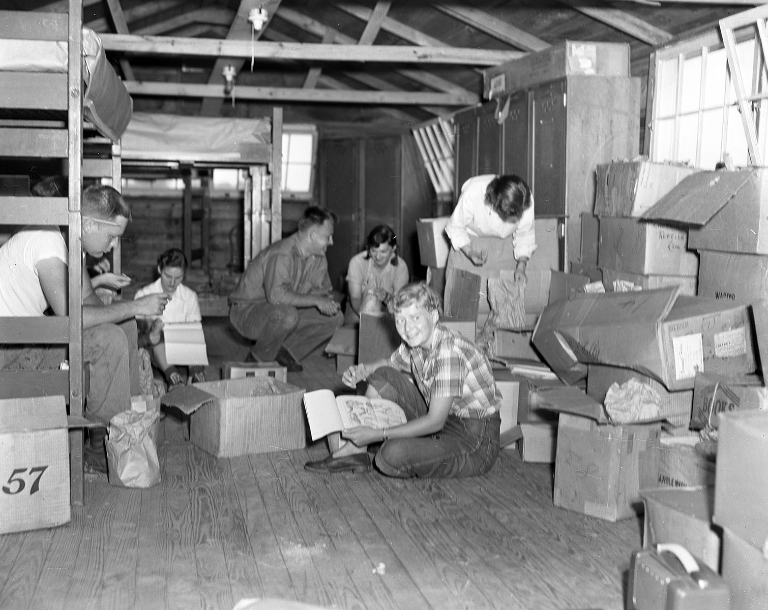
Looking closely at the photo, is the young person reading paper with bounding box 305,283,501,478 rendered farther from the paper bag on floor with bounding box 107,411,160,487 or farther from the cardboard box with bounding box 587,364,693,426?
the paper bag on floor with bounding box 107,411,160,487

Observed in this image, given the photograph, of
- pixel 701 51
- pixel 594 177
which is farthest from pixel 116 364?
pixel 701 51

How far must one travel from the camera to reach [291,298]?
6.15 meters

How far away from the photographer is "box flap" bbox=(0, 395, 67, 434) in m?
2.94

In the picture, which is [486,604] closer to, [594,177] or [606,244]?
[606,244]

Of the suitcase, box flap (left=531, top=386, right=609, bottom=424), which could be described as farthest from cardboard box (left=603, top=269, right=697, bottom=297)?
the suitcase

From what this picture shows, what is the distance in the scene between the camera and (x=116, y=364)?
12.4 ft

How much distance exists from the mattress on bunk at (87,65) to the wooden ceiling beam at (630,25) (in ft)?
10.8

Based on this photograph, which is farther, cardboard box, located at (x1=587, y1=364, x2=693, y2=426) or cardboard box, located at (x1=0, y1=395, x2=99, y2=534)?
cardboard box, located at (x1=587, y1=364, x2=693, y2=426)

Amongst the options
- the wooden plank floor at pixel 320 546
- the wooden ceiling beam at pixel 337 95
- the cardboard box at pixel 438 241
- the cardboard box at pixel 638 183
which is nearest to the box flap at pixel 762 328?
the wooden plank floor at pixel 320 546

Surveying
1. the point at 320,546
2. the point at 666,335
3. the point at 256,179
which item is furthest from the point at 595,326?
the point at 256,179

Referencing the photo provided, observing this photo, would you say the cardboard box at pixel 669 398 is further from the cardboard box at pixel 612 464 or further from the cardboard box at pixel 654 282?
the cardboard box at pixel 654 282

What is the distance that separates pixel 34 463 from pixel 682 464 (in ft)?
7.46

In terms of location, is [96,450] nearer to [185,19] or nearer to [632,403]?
[632,403]

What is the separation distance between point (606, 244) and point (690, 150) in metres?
0.95
